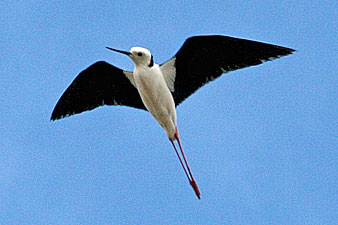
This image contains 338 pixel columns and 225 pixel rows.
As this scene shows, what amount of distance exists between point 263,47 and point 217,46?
865 mm

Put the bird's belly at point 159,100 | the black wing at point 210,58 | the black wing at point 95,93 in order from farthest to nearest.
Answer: the black wing at point 95,93 → the black wing at point 210,58 → the bird's belly at point 159,100

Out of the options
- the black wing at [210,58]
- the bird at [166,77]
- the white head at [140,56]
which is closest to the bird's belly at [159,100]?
the bird at [166,77]

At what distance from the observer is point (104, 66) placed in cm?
1216

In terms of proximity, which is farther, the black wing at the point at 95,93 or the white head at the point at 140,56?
the black wing at the point at 95,93

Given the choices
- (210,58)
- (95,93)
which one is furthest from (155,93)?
(95,93)

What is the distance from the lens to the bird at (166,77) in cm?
1129

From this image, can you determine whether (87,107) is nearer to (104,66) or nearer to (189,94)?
(104,66)

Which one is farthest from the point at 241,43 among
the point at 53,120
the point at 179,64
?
the point at 53,120

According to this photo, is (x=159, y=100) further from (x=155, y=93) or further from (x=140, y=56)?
(x=140, y=56)

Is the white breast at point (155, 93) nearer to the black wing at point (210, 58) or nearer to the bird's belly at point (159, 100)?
the bird's belly at point (159, 100)

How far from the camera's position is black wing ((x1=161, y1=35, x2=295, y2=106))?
1133 centimetres

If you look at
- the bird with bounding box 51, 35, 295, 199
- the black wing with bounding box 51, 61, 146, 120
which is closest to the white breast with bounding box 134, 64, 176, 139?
the bird with bounding box 51, 35, 295, 199

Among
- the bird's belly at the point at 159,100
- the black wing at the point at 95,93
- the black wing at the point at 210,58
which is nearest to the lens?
the bird's belly at the point at 159,100

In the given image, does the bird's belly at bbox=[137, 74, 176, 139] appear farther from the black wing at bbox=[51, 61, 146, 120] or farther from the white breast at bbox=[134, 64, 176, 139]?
Answer: the black wing at bbox=[51, 61, 146, 120]
